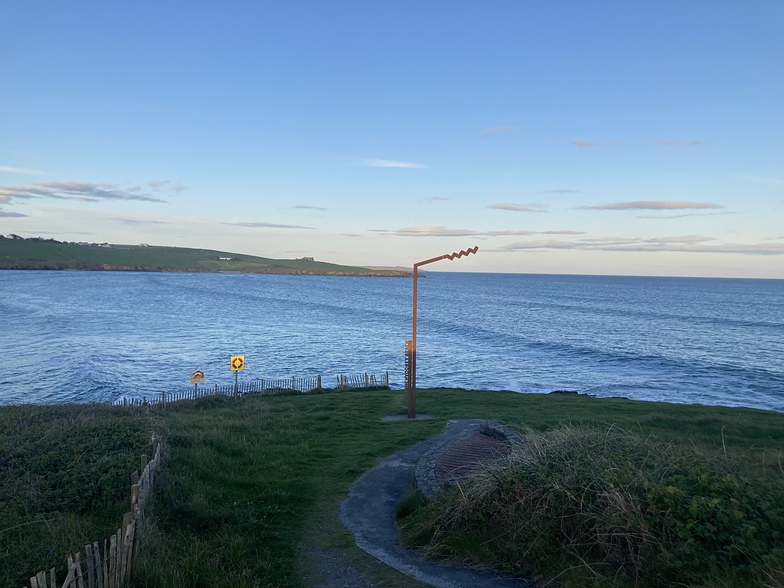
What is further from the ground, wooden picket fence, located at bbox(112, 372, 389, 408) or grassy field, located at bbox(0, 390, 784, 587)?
grassy field, located at bbox(0, 390, 784, 587)

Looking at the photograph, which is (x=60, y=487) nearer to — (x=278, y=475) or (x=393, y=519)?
(x=278, y=475)

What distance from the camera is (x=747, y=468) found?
29.5ft

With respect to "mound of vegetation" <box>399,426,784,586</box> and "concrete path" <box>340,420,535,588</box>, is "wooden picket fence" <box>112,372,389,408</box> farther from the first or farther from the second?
"mound of vegetation" <box>399,426,784,586</box>

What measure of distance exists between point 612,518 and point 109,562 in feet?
21.0

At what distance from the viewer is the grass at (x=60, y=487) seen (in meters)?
7.39

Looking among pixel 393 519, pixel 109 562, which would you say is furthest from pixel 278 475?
pixel 109 562

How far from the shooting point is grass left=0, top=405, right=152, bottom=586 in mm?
7395

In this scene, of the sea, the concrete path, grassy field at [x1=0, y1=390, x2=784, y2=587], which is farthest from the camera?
the sea

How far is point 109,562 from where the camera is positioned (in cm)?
686

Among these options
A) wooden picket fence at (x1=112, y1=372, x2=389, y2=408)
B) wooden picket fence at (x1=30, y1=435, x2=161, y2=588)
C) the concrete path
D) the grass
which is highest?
wooden picket fence at (x1=30, y1=435, x2=161, y2=588)

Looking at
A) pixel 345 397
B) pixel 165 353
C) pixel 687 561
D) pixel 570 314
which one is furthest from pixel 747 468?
pixel 570 314

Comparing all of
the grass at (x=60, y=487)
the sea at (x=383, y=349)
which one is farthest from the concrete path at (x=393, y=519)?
the sea at (x=383, y=349)

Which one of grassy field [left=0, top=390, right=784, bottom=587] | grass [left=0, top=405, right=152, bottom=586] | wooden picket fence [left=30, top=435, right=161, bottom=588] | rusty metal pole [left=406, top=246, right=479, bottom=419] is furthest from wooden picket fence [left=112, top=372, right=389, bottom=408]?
wooden picket fence [left=30, top=435, right=161, bottom=588]

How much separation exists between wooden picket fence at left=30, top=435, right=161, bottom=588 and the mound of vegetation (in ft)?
14.3
